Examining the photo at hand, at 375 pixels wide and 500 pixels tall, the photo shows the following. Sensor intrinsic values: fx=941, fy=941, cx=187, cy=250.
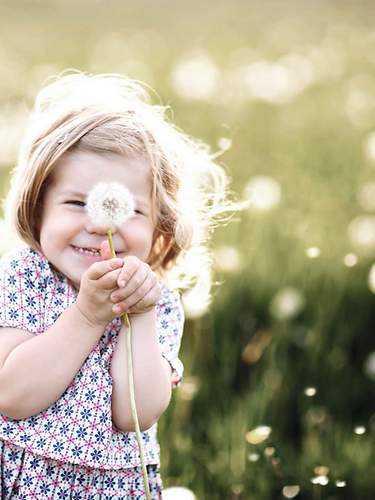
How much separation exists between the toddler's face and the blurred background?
1.16 feet

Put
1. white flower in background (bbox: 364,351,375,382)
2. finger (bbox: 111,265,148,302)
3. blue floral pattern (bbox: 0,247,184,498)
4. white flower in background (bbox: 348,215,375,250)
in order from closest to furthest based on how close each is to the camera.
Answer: finger (bbox: 111,265,148,302), blue floral pattern (bbox: 0,247,184,498), white flower in background (bbox: 364,351,375,382), white flower in background (bbox: 348,215,375,250)

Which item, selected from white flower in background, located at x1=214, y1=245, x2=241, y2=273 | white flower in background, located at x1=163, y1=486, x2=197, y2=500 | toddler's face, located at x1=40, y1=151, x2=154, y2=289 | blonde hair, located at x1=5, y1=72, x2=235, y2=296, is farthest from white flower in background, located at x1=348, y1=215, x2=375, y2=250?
toddler's face, located at x1=40, y1=151, x2=154, y2=289

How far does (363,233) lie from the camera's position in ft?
10.9

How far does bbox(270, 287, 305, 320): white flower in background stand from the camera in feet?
9.84

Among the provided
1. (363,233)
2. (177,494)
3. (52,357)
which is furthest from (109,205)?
(363,233)

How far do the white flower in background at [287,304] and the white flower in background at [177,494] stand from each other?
0.95 metres

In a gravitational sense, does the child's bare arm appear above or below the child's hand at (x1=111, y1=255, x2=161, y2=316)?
below

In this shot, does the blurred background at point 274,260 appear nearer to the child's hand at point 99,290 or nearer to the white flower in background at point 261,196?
the white flower in background at point 261,196

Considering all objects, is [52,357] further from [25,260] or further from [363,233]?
[363,233]

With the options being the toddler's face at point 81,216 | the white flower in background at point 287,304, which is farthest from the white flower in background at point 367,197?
the toddler's face at point 81,216

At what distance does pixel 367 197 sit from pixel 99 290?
2.30m

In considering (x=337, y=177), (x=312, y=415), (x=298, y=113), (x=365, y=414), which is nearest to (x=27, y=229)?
(x=312, y=415)

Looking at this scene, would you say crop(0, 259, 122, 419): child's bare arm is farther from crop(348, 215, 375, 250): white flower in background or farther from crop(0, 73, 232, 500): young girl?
crop(348, 215, 375, 250): white flower in background

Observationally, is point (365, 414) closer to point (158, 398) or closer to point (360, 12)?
point (158, 398)
